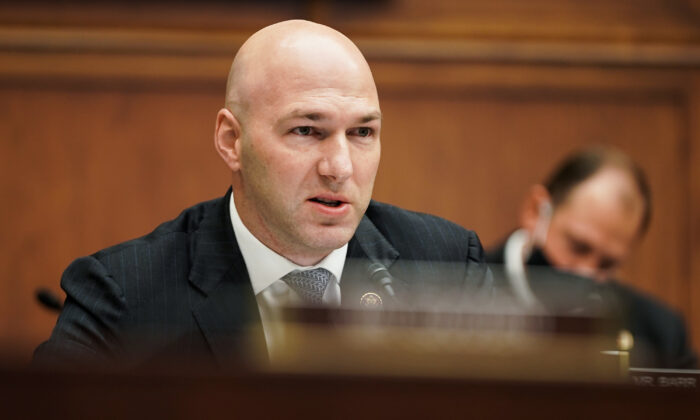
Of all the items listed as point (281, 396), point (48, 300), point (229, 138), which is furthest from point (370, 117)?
point (48, 300)

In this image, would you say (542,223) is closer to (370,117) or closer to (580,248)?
(580,248)

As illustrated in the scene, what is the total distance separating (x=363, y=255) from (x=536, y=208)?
1.58 metres

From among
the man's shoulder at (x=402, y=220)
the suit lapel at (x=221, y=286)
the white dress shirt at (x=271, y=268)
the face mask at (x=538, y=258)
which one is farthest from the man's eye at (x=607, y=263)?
the suit lapel at (x=221, y=286)

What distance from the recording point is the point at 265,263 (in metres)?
1.84

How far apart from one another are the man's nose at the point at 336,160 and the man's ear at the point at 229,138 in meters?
0.19

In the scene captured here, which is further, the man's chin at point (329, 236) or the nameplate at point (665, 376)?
the man's chin at point (329, 236)

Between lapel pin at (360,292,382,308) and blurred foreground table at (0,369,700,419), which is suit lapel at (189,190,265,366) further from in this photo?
blurred foreground table at (0,369,700,419)

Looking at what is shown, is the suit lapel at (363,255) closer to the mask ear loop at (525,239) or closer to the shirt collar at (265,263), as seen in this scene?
the shirt collar at (265,263)

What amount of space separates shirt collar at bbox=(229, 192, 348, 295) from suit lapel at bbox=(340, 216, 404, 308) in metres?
0.02

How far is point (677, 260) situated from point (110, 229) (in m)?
2.00

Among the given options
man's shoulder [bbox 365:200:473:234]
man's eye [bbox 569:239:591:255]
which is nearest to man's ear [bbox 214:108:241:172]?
man's shoulder [bbox 365:200:473:234]

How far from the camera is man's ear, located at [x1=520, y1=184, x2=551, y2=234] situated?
3.33 meters

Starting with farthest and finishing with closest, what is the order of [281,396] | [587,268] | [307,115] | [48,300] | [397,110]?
1. [397,110]
2. [587,268]
3. [48,300]
4. [307,115]
5. [281,396]

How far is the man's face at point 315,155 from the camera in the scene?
1.73 meters
